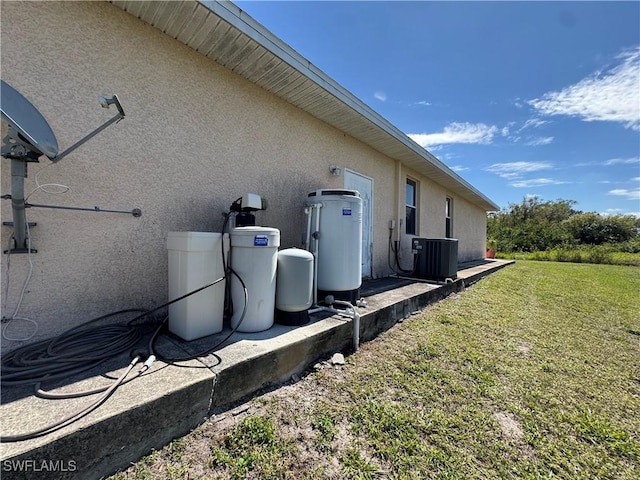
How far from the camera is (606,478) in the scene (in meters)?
1.43

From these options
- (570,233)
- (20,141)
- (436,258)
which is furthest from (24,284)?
(570,233)

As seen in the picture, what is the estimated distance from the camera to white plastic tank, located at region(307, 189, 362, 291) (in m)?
3.18

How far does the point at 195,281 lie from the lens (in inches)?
81.4

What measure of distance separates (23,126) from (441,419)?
3205 mm

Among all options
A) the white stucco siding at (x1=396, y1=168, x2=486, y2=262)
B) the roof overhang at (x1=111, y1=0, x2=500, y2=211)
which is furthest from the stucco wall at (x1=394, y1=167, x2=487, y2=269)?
the roof overhang at (x1=111, y1=0, x2=500, y2=211)

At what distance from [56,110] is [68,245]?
39.9 inches

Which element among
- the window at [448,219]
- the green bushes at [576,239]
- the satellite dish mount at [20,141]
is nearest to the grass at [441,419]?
the satellite dish mount at [20,141]

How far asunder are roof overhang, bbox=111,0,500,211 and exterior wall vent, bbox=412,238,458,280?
7.16 ft

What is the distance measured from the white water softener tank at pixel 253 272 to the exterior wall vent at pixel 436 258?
404 cm

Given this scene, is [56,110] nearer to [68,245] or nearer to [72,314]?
[68,245]

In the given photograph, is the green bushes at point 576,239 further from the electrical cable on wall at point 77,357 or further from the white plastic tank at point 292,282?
the electrical cable on wall at point 77,357

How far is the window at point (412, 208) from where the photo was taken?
6.82 meters

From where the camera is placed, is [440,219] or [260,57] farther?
[440,219]

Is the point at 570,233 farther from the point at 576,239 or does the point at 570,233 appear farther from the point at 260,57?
the point at 260,57
